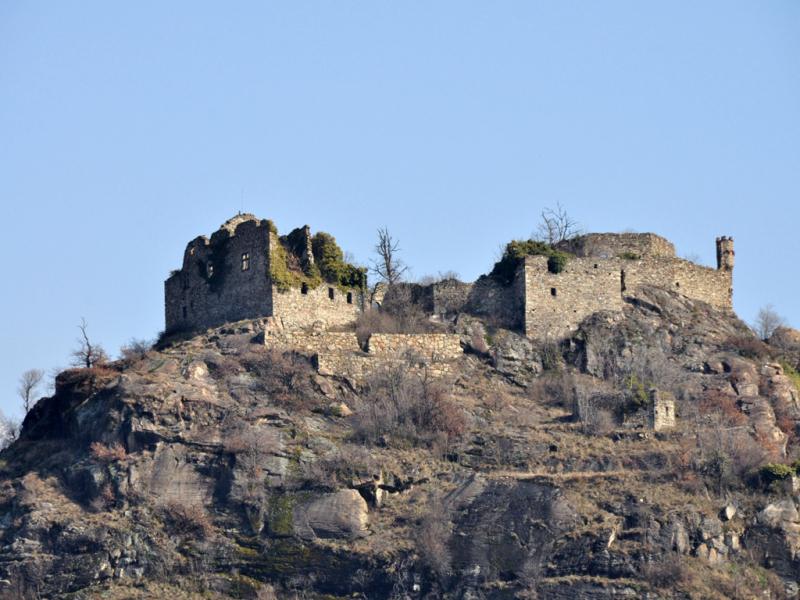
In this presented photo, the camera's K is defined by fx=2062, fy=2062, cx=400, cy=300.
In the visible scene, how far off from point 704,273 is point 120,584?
107ft

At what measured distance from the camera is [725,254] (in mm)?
96062

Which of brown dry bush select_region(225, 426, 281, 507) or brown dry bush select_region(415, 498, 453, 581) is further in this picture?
brown dry bush select_region(225, 426, 281, 507)

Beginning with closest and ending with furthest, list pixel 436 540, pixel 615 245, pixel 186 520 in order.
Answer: pixel 436 540 → pixel 186 520 → pixel 615 245

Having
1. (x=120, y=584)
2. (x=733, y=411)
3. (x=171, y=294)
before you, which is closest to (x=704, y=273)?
(x=733, y=411)

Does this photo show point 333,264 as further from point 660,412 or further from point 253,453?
point 660,412

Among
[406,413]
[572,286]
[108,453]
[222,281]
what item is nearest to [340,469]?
[406,413]

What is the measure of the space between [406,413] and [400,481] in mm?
4169

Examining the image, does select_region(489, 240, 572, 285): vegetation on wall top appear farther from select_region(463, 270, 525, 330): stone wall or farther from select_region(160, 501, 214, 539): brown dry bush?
select_region(160, 501, 214, 539): brown dry bush

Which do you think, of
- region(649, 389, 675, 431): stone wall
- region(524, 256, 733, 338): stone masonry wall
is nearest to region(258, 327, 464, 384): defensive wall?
region(524, 256, 733, 338): stone masonry wall

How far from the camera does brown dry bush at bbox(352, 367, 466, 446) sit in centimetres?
8200

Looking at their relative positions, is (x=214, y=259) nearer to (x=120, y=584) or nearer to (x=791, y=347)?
(x=120, y=584)

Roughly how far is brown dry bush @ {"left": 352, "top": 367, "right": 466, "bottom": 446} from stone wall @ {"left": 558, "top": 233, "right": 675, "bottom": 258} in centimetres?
1237

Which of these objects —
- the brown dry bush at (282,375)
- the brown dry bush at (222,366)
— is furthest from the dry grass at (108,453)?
the brown dry bush at (282,375)

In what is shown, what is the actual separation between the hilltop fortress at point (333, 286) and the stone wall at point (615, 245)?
151mm
